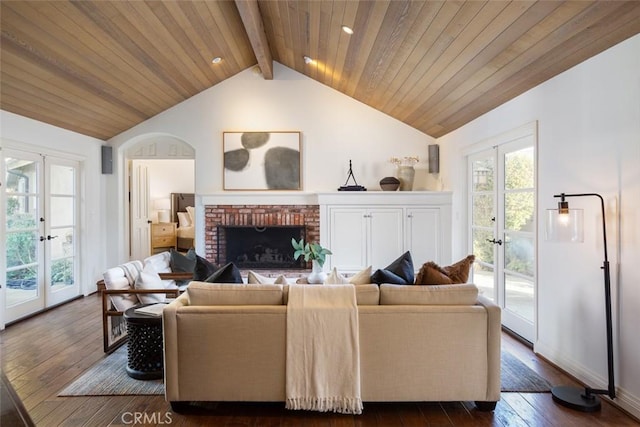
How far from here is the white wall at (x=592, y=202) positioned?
7.49 ft

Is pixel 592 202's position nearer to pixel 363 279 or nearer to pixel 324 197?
pixel 363 279

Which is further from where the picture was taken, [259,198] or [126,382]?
[259,198]

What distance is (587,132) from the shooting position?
2.63 m

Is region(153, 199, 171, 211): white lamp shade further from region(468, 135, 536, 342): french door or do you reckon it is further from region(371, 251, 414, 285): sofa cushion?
region(371, 251, 414, 285): sofa cushion

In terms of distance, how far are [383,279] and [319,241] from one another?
3.05 metres

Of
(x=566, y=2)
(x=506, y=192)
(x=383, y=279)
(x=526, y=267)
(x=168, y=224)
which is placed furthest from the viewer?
(x=168, y=224)

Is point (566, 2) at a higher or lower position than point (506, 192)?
higher

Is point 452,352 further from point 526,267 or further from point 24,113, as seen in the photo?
point 24,113

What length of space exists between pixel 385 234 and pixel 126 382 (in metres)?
3.72

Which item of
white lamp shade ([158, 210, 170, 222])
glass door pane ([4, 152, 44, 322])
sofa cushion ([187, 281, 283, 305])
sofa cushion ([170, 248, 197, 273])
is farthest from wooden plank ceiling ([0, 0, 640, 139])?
white lamp shade ([158, 210, 170, 222])

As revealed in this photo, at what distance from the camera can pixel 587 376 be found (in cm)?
263

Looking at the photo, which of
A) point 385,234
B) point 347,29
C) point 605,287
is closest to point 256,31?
point 347,29

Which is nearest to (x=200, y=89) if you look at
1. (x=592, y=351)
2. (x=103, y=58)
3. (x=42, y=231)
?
(x=103, y=58)

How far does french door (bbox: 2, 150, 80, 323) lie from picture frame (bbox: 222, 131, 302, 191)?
209 centimetres
